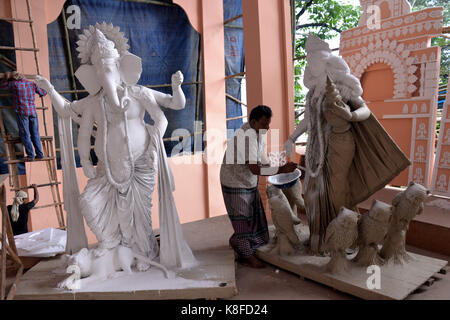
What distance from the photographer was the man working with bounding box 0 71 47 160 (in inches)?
181

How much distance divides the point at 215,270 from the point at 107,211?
1.14m

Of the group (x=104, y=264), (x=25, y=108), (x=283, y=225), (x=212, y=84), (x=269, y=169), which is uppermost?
(x=212, y=84)

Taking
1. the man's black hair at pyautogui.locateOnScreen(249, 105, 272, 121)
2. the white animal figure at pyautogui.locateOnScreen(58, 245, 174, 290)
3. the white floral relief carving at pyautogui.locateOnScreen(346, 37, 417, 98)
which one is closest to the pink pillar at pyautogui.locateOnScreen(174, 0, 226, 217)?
the white floral relief carving at pyautogui.locateOnScreen(346, 37, 417, 98)

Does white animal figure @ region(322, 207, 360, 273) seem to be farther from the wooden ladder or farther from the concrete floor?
the wooden ladder

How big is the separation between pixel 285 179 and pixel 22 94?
3.58 meters

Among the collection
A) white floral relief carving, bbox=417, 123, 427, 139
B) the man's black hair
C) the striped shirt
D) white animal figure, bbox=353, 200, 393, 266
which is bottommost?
white animal figure, bbox=353, 200, 393, 266

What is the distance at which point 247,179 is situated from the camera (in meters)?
3.53

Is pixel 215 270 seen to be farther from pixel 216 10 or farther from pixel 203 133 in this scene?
pixel 216 10

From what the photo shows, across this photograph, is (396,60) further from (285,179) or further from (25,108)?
(25,108)

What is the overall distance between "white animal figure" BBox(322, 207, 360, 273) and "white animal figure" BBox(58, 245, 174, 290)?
4.64ft

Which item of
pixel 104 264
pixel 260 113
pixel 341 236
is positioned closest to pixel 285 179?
pixel 260 113

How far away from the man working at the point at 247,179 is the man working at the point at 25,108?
2.90 metres

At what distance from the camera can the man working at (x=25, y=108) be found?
460cm

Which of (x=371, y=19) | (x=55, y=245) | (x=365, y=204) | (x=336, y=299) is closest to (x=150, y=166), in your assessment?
(x=55, y=245)
